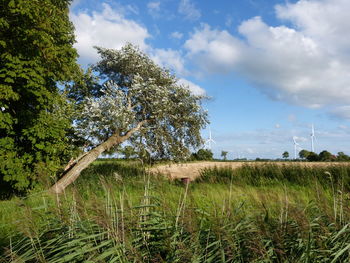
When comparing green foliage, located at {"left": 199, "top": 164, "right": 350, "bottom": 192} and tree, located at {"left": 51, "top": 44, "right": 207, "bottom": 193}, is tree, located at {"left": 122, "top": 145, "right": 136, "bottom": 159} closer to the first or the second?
tree, located at {"left": 51, "top": 44, "right": 207, "bottom": 193}

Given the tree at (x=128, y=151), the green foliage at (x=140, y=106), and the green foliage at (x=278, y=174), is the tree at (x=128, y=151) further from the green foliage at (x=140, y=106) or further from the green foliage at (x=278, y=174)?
the green foliage at (x=278, y=174)

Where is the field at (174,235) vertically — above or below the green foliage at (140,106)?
below

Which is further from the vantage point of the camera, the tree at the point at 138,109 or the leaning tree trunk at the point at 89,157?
the tree at the point at 138,109

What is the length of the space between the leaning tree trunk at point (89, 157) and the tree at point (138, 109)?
53 mm

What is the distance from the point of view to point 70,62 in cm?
1423

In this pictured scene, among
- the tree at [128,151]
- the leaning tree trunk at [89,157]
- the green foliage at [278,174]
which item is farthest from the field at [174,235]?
the tree at [128,151]

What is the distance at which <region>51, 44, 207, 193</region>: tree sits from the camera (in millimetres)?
17344

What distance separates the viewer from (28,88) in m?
12.1

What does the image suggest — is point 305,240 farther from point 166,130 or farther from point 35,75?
point 166,130

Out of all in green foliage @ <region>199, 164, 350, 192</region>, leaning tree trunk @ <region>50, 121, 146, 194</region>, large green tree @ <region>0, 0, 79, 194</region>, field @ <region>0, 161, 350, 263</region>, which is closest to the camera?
field @ <region>0, 161, 350, 263</region>

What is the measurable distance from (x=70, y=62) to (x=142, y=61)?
19.3 ft

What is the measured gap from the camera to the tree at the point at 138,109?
17.3 metres

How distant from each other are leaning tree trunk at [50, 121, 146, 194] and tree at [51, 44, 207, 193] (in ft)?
0.17

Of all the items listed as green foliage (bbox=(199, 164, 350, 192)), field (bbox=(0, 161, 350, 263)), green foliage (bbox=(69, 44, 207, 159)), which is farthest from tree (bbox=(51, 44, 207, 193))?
field (bbox=(0, 161, 350, 263))
